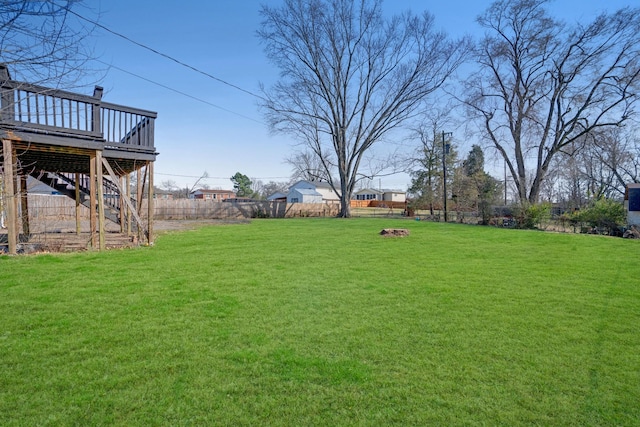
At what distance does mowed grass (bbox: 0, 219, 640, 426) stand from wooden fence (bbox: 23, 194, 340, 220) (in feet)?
50.5

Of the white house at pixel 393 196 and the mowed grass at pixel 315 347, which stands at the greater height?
the white house at pixel 393 196

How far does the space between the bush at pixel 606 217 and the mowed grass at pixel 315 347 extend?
11323 millimetres

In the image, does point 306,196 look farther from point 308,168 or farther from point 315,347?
point 315,347

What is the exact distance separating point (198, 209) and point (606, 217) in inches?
971

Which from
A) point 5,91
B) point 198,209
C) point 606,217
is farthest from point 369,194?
point 5,91

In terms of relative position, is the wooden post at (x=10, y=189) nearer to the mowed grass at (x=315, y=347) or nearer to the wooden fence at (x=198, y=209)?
the mowed grass at (x=315, y=347)

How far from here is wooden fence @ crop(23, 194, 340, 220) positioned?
19.2 m

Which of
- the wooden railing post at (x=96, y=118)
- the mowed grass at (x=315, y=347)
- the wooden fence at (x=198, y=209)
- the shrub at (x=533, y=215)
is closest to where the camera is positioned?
the mowed grass at (x=315, y=347)

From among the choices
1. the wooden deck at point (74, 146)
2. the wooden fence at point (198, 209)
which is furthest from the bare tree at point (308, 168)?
the wooden deck at point (74, 146)

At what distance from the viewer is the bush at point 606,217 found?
567 inches

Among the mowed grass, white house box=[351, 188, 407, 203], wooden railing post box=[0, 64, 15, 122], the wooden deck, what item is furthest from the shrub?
white house box=[351, 188, 407, 203]

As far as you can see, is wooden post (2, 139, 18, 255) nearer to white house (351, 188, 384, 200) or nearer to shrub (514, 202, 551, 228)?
shrub (514, 202, 551, 228)

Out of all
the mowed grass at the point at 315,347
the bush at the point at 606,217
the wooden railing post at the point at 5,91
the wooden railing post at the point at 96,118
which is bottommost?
the mowed grass at the point at 315,347

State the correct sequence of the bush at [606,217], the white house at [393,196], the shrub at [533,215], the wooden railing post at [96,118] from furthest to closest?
the white house at [393,196], the shrub at [533,215], the bush at [606,217], the wooden railing post at [96,118]
